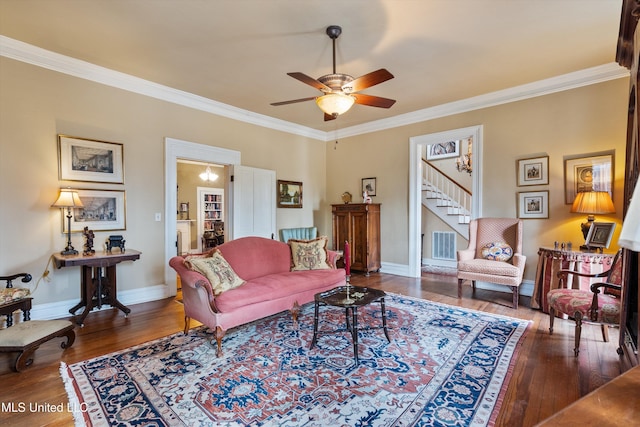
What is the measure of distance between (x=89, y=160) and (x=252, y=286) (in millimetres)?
2684

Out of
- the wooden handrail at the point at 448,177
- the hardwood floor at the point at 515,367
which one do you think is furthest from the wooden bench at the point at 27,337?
the wooden handrail at the point at 448,177

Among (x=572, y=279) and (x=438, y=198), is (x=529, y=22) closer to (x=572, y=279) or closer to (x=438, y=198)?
(x=572, y=279)

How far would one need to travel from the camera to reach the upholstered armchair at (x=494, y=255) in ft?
13.0

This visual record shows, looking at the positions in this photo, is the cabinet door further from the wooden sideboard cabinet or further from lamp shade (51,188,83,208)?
lamp shade (51,188,83,208)

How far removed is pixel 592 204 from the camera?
3605 mm

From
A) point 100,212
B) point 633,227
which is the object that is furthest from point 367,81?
point 100,212

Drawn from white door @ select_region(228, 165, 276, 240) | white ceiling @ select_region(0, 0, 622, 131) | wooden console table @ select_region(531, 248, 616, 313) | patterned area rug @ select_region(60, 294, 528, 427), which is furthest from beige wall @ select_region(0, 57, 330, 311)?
wooden console table @ select_region(531, 248, 616, 313)

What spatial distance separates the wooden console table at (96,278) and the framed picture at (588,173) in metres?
5.71

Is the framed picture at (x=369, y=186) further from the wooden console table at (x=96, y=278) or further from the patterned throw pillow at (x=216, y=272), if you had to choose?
the wooden console table at (x=96, y=278)

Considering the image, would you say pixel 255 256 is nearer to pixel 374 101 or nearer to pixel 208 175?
pixel 374 101

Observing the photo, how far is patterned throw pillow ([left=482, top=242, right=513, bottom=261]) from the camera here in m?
4.30

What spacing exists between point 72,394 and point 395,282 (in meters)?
4.40

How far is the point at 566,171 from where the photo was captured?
4125mm

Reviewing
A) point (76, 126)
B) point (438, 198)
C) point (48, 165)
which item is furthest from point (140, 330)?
point (438, 198)
